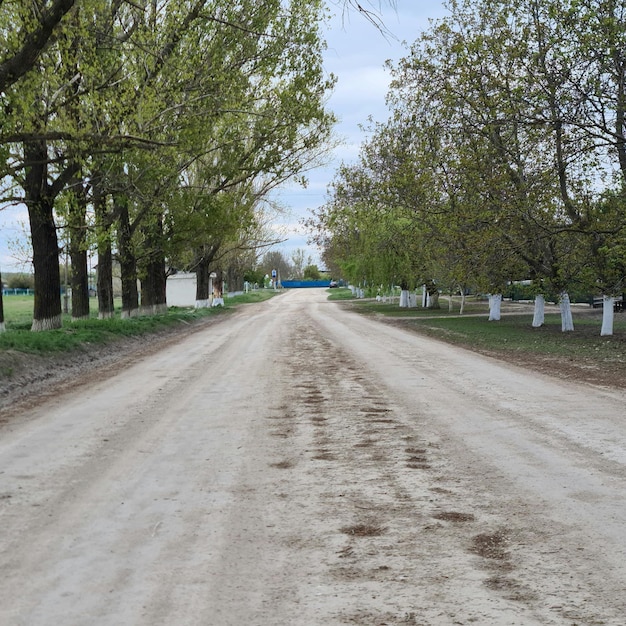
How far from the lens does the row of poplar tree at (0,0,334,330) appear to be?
15.1 metres

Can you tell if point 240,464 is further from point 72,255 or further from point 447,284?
point 447,284

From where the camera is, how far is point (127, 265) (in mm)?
32281

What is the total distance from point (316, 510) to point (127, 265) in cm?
2809

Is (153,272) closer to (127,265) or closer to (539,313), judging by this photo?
(127,265)

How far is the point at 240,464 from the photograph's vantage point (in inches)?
274

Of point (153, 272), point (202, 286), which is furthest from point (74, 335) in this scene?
point (202, 286)

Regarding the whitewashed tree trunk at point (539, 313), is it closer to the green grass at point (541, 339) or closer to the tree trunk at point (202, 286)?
the green grass at point (541, 339)

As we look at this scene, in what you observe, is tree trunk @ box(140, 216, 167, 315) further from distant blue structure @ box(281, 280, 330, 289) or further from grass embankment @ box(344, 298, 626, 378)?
distant blue structure @ box(281, 280, 330, 289)

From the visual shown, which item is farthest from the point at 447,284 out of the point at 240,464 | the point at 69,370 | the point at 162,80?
the point at 240,464

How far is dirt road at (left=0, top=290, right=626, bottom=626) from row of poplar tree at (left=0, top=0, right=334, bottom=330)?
6499 millimetres

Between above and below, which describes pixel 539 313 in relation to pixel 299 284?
below

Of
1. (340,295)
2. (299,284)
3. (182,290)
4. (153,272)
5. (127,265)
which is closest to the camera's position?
(127,265)

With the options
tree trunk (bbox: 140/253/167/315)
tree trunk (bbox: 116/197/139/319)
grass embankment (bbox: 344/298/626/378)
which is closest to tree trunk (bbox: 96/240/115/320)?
tree trunk (bbox: 116/197/139/319)

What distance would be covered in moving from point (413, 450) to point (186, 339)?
59.7 feet
